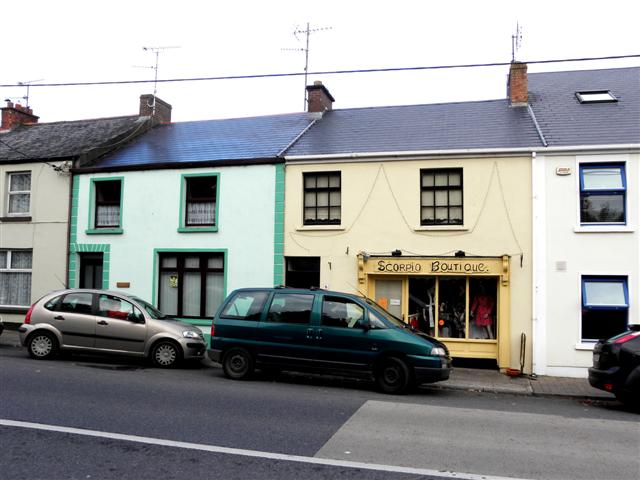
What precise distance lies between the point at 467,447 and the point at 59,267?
1437cm

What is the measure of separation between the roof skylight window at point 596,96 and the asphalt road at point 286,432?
964 cm

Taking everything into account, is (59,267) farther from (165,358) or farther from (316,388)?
(316,388)

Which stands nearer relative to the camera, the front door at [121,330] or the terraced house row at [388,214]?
the front door at [121,330]

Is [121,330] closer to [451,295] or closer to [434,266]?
[434,266]

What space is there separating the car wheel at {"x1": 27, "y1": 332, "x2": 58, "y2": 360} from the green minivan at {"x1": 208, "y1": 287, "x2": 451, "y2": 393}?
3848 millimetres

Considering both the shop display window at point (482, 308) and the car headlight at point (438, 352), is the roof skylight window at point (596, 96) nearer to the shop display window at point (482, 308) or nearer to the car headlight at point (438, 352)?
the shop display window at point (482, 308)

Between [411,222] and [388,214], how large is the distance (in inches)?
25.0

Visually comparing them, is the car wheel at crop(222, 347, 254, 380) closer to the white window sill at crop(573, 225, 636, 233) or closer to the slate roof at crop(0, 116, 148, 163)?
the white window sill at crop(573, 225, 636, 233)

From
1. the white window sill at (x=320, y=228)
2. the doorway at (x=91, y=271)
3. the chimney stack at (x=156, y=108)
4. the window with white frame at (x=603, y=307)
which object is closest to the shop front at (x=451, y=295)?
the white window sill at (x=320, y=228)

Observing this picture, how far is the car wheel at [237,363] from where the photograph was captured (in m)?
10.9

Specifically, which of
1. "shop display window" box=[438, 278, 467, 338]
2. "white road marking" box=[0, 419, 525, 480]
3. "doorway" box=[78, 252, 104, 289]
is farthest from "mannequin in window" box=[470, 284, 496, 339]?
"doorway" box=[78, 252, 104, 289]

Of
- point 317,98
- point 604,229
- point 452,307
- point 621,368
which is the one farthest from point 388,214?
point 621,368

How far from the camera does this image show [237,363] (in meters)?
11.0

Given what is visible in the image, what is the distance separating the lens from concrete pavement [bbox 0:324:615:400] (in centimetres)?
1091
